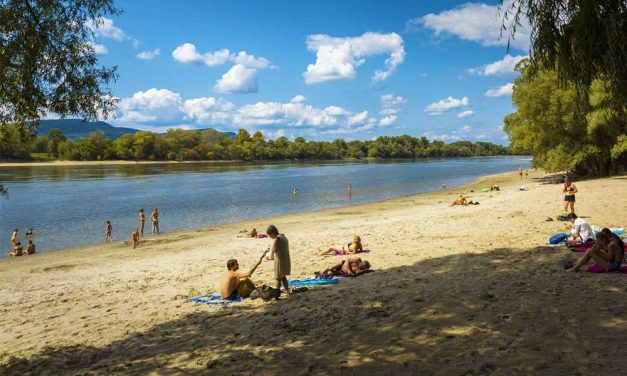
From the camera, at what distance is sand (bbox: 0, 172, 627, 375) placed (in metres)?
6.18

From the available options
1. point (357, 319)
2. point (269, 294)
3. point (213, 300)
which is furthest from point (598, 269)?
point (213, 300)

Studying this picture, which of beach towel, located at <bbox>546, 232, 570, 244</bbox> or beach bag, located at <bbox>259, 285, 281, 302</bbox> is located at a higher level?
beach towel, located at <bbox>546, 232, 570, 244</bbox>

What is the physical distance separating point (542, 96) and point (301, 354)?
4059 centimetres

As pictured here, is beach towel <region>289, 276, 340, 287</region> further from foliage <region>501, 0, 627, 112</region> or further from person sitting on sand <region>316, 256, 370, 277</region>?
foliage <region>501, 0, 627, 112</region>

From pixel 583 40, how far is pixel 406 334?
213 inches

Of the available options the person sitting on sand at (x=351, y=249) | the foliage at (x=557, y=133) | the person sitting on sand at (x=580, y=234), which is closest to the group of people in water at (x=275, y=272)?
the person sitting on sand at (x=351, y=249)

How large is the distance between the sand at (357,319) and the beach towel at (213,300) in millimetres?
335

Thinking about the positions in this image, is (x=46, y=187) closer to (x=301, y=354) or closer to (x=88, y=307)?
(x=88, y=307)

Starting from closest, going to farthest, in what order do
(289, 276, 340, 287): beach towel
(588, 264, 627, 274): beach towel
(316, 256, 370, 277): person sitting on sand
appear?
(588, 264, 627, 274): beach towel
(289, 276, 340, 287): beach towel
(316, 256, 370, 277): person sitting on sand

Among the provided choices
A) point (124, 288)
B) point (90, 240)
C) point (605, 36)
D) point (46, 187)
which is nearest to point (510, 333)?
point (605, 36)

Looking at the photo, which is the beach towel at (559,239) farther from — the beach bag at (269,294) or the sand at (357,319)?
the beach bag at (269,294)

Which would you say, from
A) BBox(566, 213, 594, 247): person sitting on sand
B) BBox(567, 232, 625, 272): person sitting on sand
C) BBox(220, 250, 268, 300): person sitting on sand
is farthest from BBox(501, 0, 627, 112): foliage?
BBox(220, 250, 268, 300): person sitting on sand

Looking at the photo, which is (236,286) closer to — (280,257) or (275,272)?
(275,272)

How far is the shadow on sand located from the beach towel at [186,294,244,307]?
46 centimetres
